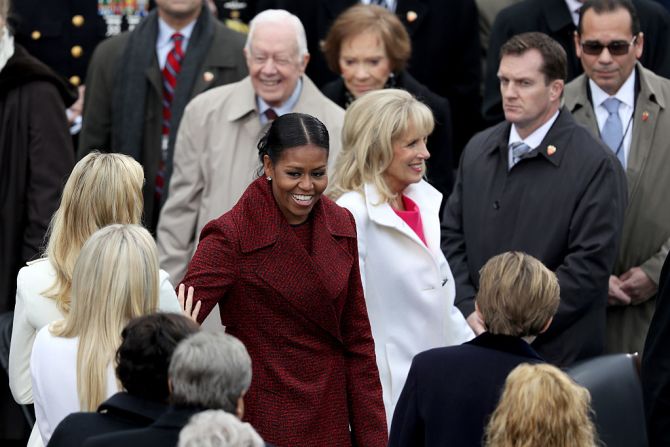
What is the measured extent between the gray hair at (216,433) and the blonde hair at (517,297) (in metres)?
1.45

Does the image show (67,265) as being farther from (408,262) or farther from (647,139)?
(647,139)

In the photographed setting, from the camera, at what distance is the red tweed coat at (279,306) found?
5.37m

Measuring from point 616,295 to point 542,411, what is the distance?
11.4ft

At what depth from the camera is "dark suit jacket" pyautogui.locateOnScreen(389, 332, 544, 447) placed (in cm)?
486

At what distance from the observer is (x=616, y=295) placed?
7.52 metres

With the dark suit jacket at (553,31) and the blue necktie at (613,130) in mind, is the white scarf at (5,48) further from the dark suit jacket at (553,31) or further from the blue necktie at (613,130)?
the blue necktie at (613,130)

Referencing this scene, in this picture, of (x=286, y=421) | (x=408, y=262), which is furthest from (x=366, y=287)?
(x=286, y=421)

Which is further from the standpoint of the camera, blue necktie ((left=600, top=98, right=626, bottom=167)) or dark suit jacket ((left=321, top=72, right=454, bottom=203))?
dark suit jacket ((left=321, top=72, right=454, bottom=203))

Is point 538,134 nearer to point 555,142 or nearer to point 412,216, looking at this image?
point 555,142

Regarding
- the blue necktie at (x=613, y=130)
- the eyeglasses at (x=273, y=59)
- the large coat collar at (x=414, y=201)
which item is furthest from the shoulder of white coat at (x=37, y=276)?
the blue necktie at (x=613, y=130)

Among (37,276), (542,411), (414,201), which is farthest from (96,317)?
(414,201)

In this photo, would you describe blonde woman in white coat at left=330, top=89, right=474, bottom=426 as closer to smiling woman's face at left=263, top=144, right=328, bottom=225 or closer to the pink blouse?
the pink blouse

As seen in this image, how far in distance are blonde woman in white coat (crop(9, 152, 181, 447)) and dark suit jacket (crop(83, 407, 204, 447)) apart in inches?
48.7

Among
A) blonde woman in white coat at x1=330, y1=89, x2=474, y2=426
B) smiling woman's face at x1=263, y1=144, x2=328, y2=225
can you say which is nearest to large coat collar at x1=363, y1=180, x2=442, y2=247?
blonde woman in white coat at x1=330, y1=89, x2=474, y2=426
